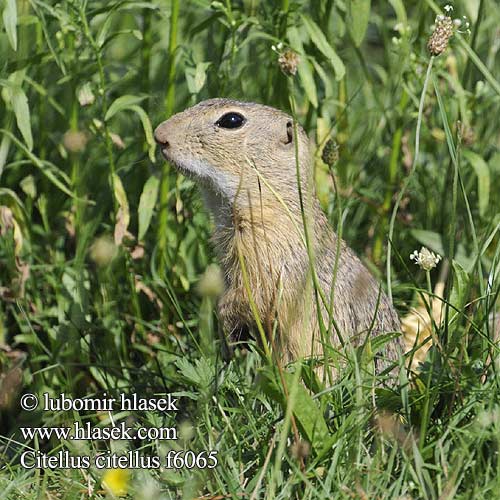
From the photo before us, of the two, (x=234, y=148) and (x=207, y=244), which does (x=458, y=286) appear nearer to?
(x=234, y=148)

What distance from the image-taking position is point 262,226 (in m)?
3.67

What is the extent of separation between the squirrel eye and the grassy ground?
0.22 meters

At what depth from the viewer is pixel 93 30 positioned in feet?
14.3

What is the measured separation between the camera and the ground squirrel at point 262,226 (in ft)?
11.8

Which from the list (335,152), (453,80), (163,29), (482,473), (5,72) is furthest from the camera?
(163,29)

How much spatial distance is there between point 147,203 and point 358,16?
1123mm

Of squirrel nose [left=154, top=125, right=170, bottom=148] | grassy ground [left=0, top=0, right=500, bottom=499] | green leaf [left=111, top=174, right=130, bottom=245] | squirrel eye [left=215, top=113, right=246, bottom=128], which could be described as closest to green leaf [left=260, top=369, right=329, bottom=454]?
grassy ground [left=0, top=0, right=500, bottom=499]

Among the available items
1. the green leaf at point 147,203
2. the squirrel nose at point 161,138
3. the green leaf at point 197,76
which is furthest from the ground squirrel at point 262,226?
the green leaf at point 147,203

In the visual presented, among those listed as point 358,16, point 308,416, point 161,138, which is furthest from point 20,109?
point 308,416

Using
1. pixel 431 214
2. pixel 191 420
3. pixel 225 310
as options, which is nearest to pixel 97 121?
pixel 225 310

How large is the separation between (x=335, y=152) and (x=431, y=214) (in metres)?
1.84

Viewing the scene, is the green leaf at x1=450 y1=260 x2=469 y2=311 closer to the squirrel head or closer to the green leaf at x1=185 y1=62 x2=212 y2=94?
the squirrel head

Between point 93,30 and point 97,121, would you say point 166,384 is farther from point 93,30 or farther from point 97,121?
point 93,30

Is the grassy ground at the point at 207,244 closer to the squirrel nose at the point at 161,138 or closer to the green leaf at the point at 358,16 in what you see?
the green leaf at the point at 358,16
